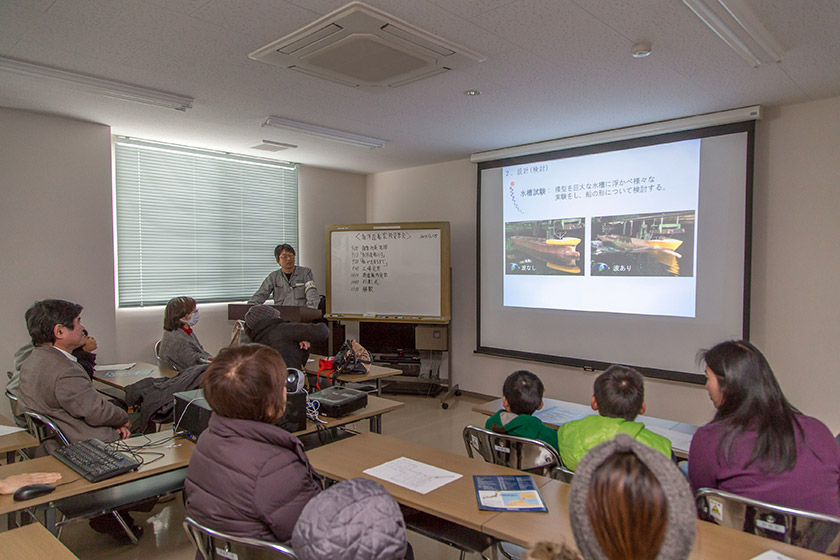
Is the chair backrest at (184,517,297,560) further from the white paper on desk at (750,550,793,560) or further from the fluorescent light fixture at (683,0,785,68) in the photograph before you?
the fluorescent light fixture at (683,0,785,68)

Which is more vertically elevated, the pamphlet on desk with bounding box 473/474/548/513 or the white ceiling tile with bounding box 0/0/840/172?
the white ceiling tile with bounding box 0/0/840/172

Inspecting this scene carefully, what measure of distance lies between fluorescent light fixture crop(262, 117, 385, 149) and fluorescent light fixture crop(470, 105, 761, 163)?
1.25 meters

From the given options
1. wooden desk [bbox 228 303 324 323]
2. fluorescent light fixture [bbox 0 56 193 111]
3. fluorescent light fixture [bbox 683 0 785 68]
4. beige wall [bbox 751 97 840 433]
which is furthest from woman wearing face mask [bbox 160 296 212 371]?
beige wall [bbox 751 97 840 433]

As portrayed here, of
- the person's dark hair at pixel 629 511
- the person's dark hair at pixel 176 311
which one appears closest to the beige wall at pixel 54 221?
the person's dark hair at pixel 176 311

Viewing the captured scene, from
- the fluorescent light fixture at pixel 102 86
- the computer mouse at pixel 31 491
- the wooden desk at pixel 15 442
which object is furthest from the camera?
the fluorescent light fixture at pixel 102 86

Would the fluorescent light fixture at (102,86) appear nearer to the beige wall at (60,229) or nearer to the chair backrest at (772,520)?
the beige wall at (60,229)

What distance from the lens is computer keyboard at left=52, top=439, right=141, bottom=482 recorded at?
1959 mm

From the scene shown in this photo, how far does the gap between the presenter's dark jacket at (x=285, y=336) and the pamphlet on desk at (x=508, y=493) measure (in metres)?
1.90

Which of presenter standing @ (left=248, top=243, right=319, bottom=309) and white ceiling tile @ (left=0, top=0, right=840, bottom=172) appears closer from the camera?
white ceiling tile @ (left=0, top=0, right=840, bottom=172)

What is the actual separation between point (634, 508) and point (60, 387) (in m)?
2.74

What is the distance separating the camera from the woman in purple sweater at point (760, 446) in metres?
1.62

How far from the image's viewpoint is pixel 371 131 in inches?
189

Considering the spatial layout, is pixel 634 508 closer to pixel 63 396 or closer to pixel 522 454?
pixel 522 454

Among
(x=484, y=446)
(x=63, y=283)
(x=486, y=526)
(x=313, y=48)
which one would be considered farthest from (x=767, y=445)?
(x=63, y=283)
